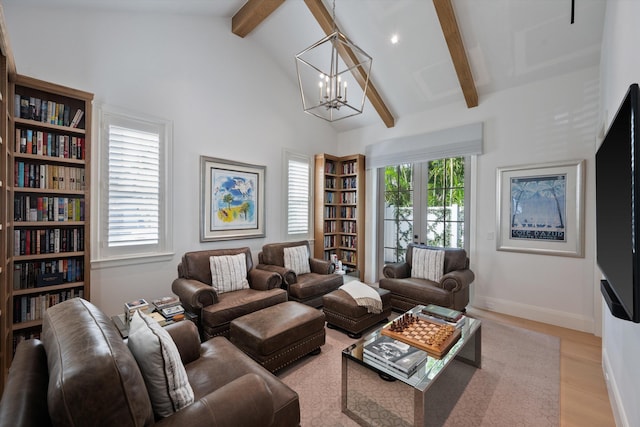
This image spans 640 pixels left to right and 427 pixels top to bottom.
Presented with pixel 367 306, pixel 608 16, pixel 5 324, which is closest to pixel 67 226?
pixel 5 324

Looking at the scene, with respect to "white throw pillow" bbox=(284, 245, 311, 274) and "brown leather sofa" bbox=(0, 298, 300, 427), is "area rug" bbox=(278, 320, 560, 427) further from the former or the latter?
"white throw pillow" bbox=(284, 245, 311, 274)

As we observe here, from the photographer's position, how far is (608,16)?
2561mm

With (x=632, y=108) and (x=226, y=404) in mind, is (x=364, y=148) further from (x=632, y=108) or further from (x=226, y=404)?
(x=226, y=404)

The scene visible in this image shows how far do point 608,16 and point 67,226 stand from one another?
5.43 metres

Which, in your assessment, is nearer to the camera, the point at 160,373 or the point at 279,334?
the point at 160,373

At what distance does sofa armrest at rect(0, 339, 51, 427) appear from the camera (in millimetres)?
822

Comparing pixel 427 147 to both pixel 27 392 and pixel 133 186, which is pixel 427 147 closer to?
pixel 133 186

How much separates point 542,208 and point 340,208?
3.12 m

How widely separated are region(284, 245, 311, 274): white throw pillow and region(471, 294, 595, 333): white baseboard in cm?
252

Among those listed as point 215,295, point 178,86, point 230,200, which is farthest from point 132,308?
point 178,86

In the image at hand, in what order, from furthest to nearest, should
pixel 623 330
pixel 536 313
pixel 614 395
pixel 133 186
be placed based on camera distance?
1. pixel 536 313
2. pixel 133 186
3. pixel 614 395
4. pixel 623 330

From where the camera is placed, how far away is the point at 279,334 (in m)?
2.20

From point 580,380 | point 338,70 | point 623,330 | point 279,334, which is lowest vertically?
point 580,380

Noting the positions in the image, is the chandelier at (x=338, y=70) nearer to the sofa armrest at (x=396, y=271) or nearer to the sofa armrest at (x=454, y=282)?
the sofa armrest at (x=396, y=271)
